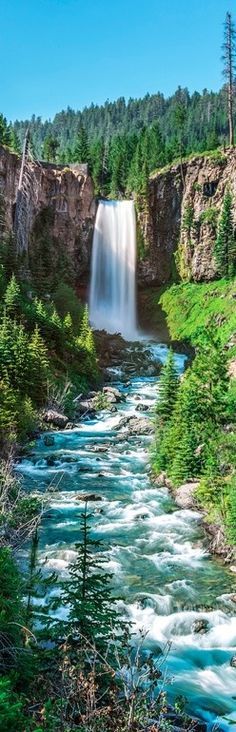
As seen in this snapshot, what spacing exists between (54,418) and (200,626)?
1822 centimetres

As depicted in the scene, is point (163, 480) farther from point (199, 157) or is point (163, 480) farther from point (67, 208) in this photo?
point (199, 157)

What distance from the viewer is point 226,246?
55.6 m

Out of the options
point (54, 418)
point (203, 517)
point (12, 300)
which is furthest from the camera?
point (12, 300)

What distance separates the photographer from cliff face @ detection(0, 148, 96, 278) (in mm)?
60844

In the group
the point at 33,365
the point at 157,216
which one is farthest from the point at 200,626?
the point at 157,216

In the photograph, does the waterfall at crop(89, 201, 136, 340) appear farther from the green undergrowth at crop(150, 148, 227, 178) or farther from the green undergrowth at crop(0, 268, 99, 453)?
the green undergrowth at crop(0, 268, 99, 453)

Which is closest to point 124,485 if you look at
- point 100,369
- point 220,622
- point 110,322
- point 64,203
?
point 220,622

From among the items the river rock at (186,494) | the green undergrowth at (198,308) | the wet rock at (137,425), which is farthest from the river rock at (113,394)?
the river rock at (186,494)

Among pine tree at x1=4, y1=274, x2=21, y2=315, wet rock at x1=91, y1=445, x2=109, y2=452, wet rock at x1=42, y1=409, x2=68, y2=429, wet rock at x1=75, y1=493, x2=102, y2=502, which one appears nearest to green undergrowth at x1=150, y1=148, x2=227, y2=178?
pine tree at x1=4, y1=274, x2=21, y2=315

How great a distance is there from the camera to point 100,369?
42.4 meters

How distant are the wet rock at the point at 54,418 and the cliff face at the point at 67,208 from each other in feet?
111

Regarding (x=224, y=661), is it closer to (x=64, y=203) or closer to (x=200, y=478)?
(x=200, y=478)

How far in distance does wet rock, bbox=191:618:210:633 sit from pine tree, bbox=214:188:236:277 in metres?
47.3

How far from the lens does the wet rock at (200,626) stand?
11.3 meters
